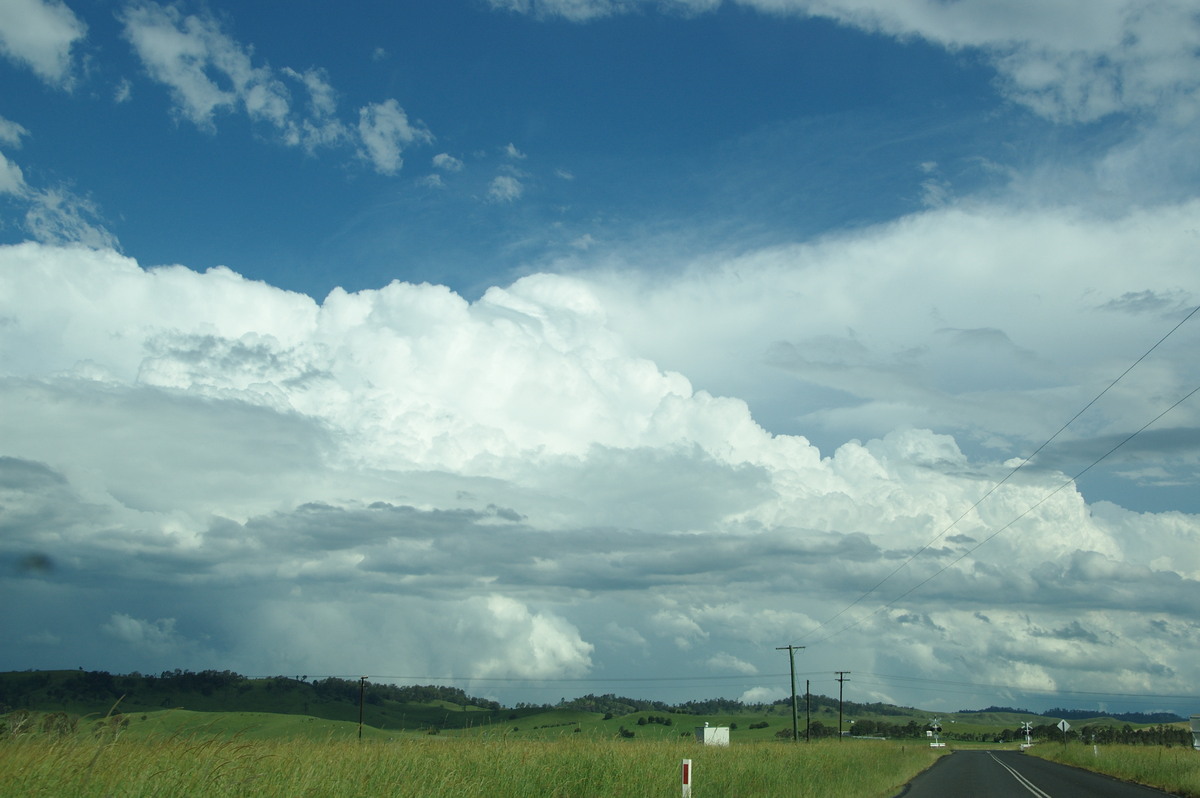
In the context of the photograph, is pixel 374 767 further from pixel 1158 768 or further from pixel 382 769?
pixel 1158 768

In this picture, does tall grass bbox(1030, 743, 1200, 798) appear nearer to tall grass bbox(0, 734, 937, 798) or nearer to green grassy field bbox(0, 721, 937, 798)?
green grassy field bbox(0, 721, 937, 798)

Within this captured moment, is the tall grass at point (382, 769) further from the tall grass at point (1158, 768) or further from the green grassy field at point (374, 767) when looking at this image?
the tall grass at point (1158, 768)

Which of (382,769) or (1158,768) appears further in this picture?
(1158,768)

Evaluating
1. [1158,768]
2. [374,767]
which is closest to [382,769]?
[374,767]

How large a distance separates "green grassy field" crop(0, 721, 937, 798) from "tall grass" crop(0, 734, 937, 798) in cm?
2

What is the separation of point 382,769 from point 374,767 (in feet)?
0.74

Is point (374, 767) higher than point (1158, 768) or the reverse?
higher

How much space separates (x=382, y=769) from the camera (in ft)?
43.6

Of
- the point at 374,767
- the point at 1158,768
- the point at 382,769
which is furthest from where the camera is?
the point at 1158,768

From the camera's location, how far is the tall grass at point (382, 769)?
9.57m

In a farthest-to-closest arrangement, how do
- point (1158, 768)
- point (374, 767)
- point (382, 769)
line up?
point (1158, 768)
point (374, 767)
point (382, 769)

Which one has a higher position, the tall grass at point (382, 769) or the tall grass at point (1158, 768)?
the tall grass at point (382, 769)

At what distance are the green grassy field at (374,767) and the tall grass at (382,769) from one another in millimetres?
21

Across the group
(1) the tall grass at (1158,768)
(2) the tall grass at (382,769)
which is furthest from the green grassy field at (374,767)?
(1) the tall grass at (1158,768)
